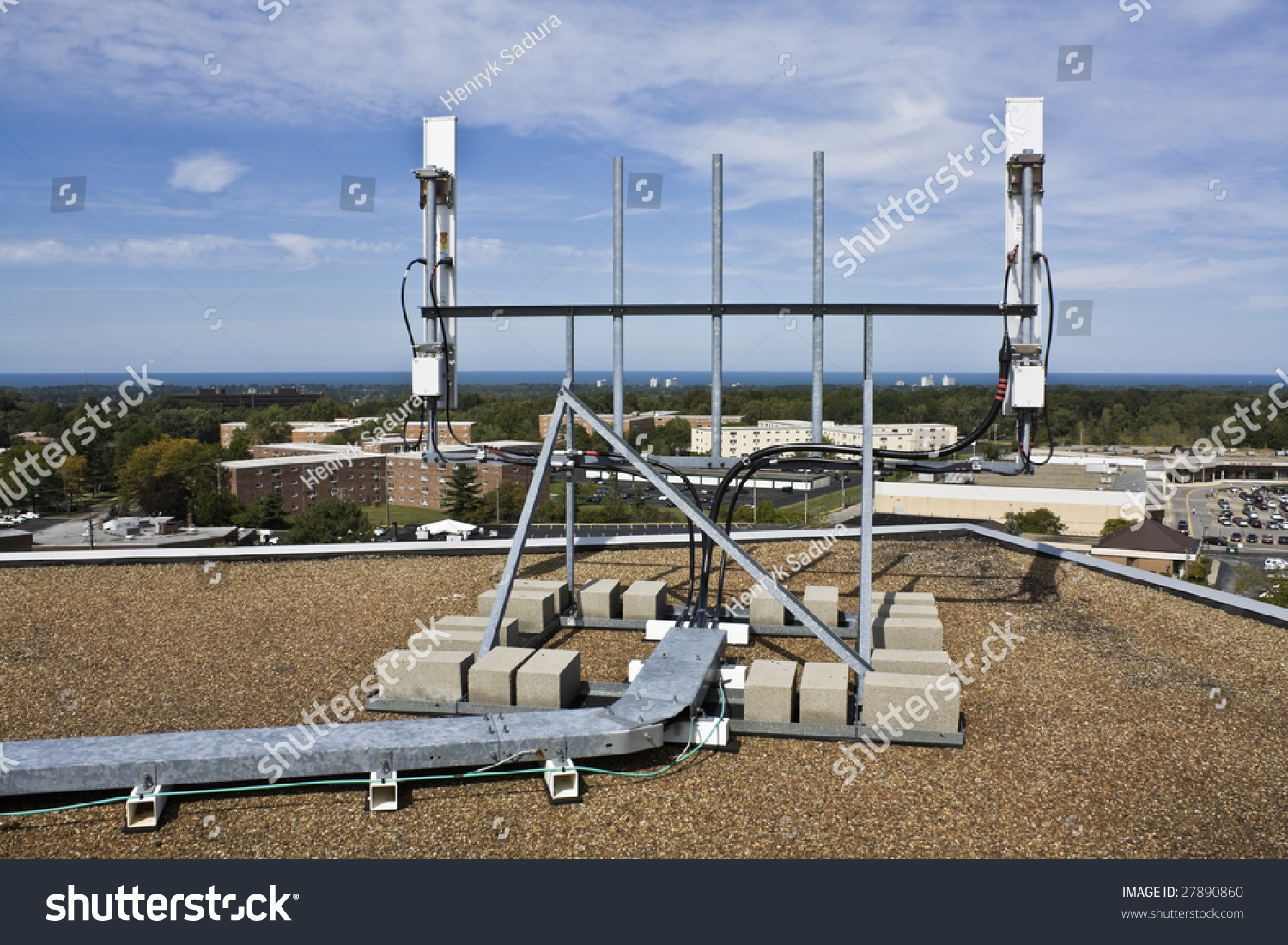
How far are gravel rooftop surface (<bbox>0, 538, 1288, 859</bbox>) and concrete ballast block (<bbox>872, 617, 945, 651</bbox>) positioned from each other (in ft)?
1.67

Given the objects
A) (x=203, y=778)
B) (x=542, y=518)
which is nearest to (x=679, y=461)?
(x=203, y=778)

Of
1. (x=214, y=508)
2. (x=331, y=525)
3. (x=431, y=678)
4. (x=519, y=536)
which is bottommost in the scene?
(x=331, y=525)

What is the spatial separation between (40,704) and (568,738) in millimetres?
4301

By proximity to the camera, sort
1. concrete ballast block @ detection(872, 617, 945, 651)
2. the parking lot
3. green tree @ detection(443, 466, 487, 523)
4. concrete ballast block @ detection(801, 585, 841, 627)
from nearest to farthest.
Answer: concrete ballast block @ detection(872, 617, 945, 651), concrete ballast block @ detection(801, 585, 841, 627), the parking lot, green tree @ detection(443, 466, 487, 523)

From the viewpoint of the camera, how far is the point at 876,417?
342 inches

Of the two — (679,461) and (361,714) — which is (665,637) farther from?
(361,714)

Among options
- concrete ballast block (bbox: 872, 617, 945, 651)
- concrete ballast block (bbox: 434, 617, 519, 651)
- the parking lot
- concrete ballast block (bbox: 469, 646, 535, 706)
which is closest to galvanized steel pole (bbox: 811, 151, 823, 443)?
concrete ballast block (bbox: 872, 617, 945, 651)

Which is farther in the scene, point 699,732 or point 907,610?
point 907,610

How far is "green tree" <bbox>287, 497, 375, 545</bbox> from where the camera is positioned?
4078cm
